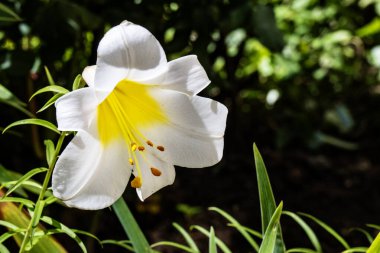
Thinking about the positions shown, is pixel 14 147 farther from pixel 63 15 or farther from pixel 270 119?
pixel 270 119

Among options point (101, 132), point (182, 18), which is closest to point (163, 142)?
→ point (101, 132)

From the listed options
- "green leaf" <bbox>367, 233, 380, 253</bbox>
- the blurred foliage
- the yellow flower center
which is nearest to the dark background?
the blurred foliage

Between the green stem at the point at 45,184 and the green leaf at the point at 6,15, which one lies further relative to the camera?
the green leaf at the point at 6,15

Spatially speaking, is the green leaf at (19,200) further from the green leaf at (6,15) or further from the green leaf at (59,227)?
the green leaf at (6,15)

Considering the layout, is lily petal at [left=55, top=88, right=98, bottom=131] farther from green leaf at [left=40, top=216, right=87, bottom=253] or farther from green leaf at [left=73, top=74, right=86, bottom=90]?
green leaf at [left=40, top=216, right=87, bottom=253]

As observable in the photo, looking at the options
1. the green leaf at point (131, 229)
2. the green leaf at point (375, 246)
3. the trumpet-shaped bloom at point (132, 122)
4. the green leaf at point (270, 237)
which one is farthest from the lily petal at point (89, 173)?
the green leaf at point (375, 246)

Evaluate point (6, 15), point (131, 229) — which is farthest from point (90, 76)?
point (6, 15)
